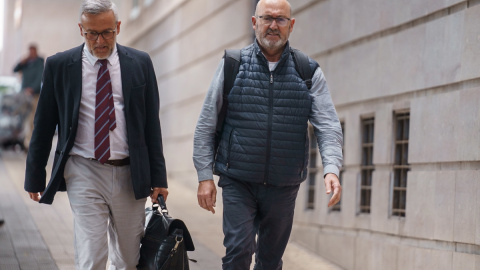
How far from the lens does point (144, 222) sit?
18.6 ft

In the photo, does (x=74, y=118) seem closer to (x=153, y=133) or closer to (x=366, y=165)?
(x=153, y=133)

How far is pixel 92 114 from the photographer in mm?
5406

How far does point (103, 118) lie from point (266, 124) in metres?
0.91

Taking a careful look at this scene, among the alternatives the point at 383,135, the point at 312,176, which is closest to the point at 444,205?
the point at 383,135

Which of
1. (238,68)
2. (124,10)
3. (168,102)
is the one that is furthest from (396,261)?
(124,10)

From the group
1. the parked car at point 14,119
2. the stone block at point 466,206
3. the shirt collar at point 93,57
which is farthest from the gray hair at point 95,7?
the parked car at point 14,119

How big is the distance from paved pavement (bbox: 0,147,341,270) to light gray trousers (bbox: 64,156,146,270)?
2.62 meters

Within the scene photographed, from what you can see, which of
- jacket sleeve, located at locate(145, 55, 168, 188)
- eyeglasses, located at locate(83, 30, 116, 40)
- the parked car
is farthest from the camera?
the parked car

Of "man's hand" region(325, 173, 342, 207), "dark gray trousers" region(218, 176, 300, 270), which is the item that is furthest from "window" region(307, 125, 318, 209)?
"man's hand" region(325, 173, 342, 207)

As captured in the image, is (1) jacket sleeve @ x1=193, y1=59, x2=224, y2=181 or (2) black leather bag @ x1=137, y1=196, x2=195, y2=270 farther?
(1) jacket sleeve @ x1=193, y1=59, x2=224, y2=181

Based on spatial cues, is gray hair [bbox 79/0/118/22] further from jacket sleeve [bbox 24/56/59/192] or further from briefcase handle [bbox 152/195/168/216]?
briefcase handle [bbox 152/195/168/216]

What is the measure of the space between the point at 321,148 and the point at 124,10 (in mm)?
20874

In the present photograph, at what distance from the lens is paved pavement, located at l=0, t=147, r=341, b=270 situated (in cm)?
845

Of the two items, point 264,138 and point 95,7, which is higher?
point 95,7
